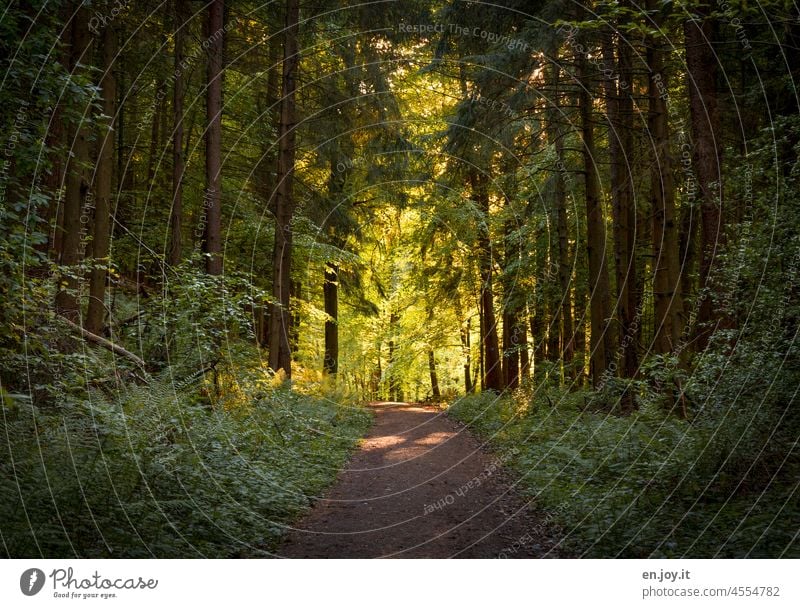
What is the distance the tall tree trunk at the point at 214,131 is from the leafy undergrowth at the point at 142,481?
3875mm

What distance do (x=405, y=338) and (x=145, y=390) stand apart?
26.9m

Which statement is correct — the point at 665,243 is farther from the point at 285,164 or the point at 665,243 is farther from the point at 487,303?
the point at 487,303

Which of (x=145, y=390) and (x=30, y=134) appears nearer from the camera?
(x=30, y=134)

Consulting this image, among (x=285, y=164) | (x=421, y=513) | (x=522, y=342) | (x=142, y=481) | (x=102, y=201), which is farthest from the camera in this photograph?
(x=522, y=342)

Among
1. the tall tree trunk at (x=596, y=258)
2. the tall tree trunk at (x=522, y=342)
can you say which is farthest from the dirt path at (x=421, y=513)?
the tall tree trunk at (x=522, y=342)

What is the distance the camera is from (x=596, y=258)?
14430mm

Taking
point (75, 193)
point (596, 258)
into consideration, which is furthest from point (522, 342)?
point (75, 193)

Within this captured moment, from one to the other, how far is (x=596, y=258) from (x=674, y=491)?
8268 mm

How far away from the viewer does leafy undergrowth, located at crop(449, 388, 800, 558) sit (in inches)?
232

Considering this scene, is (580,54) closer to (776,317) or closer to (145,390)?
(776,317)

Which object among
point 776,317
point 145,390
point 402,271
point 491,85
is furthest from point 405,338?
point 776,317

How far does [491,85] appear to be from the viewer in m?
13.3

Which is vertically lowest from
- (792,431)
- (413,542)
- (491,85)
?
(413,542)

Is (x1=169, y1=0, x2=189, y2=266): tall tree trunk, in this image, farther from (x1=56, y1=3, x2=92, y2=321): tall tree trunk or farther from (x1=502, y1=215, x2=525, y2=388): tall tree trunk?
(x1=502, y1=215, x2=525, y2=388): tall tree trunk
